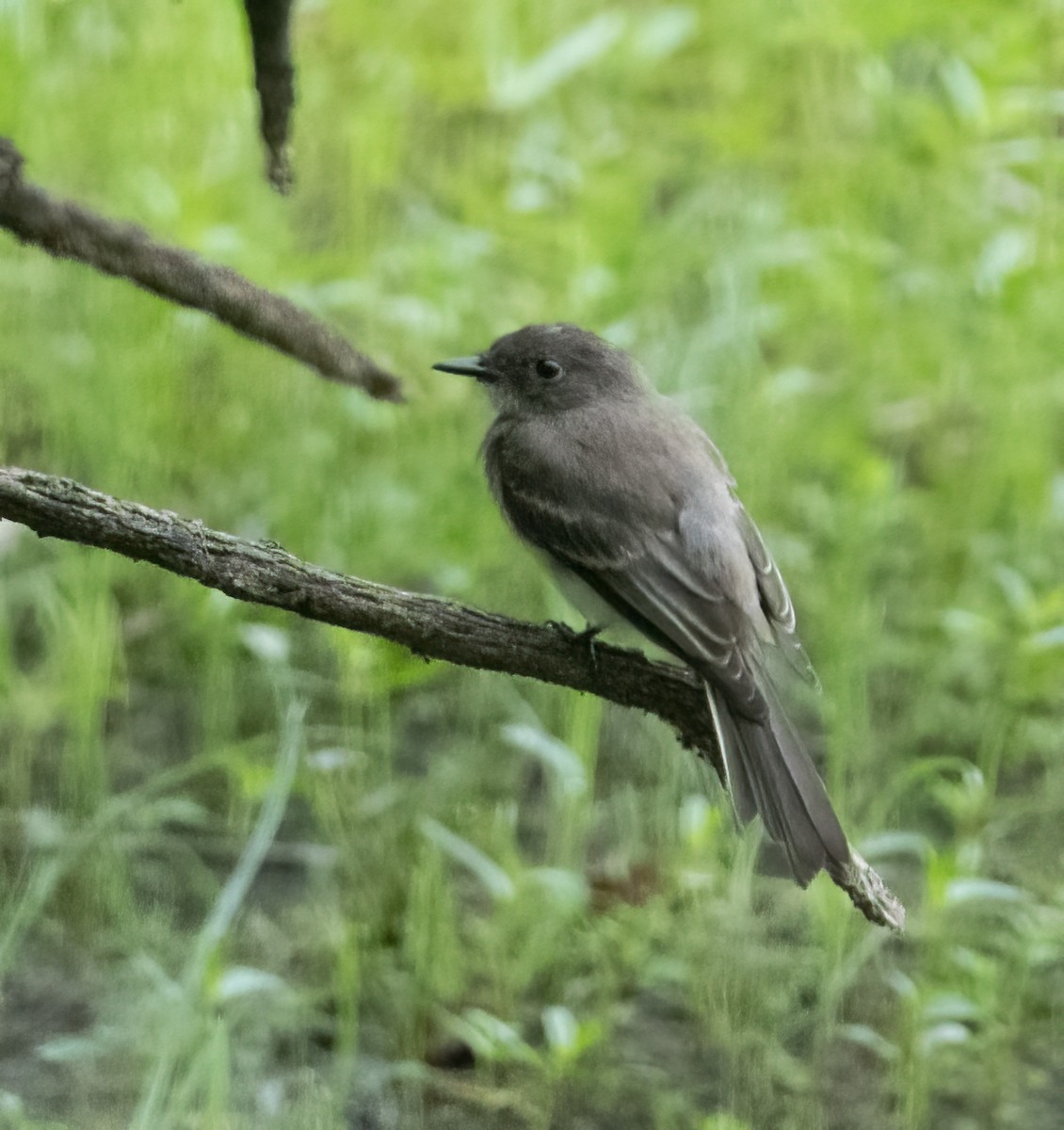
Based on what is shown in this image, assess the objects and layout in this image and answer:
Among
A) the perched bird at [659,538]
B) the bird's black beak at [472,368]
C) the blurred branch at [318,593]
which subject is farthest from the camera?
the bird's black beak at [472,368]

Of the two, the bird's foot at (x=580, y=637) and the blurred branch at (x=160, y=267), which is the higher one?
the blurred branch at (x=160, y=267)

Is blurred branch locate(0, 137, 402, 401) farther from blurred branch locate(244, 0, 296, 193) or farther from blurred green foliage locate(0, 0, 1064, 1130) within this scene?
blurred green foliage locate(0, 0, 1064, 1130)

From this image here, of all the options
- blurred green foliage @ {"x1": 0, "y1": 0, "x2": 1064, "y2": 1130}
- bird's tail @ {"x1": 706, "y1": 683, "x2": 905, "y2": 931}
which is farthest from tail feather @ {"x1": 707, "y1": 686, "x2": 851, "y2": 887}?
blurred green foliage @ {"x1": 0, "y1": 0, "x2": 1064, "y2": 1130}

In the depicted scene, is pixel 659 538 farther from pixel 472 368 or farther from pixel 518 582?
pixel 518 582

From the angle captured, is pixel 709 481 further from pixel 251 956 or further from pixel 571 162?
pixel 571 162

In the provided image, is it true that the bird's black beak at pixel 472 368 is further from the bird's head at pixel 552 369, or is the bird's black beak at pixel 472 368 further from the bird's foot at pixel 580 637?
the bird's foot at pixel 580 637

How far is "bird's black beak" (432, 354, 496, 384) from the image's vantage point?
2.34 metres

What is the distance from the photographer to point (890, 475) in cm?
285

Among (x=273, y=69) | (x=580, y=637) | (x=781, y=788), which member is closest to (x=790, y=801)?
(x=781, y=788)

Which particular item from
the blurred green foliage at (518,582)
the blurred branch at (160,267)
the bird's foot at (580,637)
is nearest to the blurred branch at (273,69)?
the blurred branch at (160,267)

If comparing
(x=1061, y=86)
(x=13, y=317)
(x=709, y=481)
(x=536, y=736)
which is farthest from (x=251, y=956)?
(x=1061, y=86)

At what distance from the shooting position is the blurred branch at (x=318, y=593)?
1353mm

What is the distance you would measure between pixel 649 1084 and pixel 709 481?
881 millimetres

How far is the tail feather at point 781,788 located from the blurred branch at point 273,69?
85 centimetres
